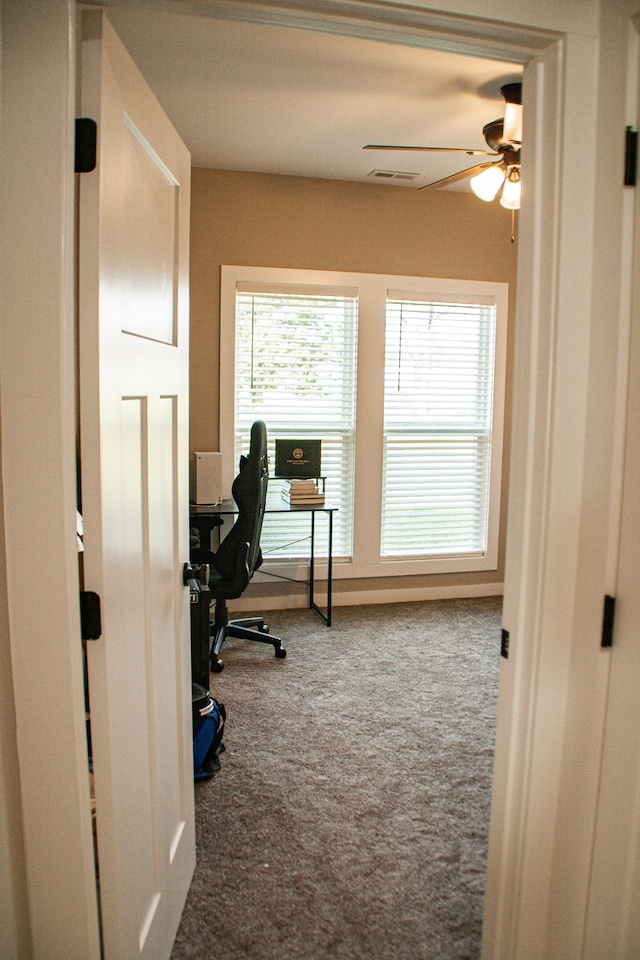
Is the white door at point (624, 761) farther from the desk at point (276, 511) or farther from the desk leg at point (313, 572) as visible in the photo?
the desk leg at point (313, 572)

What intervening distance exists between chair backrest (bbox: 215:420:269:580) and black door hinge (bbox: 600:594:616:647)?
229 cm

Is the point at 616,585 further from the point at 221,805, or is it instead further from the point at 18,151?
the point at 221,805

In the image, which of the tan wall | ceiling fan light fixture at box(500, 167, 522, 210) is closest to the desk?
the tan wall

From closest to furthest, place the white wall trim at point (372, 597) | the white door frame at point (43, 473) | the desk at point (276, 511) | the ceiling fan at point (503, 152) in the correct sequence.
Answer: the white door frame at point (43, 473) → the ceiling fan at point (503, 152) → the desk at point (276, 511) → the white wall trim at point (372, 597)

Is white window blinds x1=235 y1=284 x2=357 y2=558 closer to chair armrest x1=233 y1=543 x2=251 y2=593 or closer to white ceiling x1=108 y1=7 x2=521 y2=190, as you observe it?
white ceiling x1=108 y1=7 x2=521 y2=190

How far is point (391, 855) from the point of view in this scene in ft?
7.32

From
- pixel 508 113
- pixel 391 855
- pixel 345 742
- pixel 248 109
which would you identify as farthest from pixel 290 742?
pixel 248 109

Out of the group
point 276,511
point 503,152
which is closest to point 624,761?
point 503,152

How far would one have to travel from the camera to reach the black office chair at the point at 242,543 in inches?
137

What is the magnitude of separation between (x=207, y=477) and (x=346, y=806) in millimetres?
2235

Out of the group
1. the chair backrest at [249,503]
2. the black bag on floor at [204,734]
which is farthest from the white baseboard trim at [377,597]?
the black bag on floor at [204,734]

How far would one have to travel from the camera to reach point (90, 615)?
1.25m

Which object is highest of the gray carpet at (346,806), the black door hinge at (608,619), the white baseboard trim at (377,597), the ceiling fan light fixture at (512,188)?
the ceiling fan light fixture at (512,188)

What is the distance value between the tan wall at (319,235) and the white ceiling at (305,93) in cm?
21
